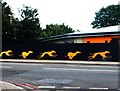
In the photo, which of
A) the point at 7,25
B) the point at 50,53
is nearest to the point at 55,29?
the point at 7,25

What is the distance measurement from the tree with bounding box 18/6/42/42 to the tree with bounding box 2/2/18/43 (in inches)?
149

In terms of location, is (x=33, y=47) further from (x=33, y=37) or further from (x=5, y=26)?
(x=33, y=37)

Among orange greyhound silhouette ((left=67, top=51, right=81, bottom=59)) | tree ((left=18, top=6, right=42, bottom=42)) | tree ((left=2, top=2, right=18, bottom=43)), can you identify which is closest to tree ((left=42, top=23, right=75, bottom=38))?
tree ((left=18, top=6, right=42, bottom=42))

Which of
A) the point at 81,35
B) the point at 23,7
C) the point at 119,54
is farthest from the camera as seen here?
the point at 23,7

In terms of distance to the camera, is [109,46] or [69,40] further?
[69,40]

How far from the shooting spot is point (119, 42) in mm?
30125

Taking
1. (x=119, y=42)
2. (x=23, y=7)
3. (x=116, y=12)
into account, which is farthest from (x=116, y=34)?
(x=116, y=12)

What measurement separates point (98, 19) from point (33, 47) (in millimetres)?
72301

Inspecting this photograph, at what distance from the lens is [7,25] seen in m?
48.2

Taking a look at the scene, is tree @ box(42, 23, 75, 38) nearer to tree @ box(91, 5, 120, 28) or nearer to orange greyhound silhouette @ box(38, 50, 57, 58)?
tree @ box(91, 5, 120, 28)

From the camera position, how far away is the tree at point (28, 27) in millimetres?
54697

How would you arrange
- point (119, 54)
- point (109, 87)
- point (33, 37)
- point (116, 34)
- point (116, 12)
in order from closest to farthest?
point (109, 87)
point (119, 54)
point (116, 34)
point (33, 37)
point (116, 12)

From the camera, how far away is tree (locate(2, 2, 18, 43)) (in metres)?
47.9

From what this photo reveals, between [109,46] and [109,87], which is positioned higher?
[109,46]
